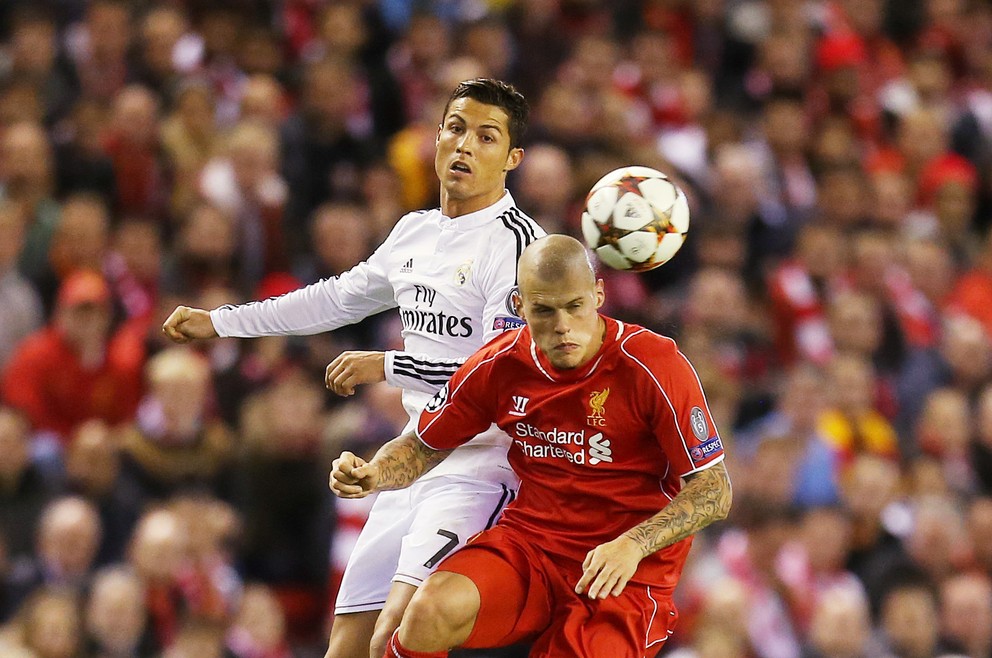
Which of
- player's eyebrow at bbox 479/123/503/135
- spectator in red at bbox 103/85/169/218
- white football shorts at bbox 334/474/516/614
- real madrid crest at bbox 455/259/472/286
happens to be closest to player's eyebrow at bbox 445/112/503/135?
player's eyebrow at bbox 479/123/503/135

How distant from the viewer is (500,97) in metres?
5.78

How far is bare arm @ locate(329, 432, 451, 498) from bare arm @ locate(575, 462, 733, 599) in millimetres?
731

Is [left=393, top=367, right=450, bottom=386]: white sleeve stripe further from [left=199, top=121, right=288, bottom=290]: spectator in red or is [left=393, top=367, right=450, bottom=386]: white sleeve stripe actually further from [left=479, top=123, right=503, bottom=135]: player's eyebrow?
[left=199, top=121, right=288, bottom=290]: spectator in red

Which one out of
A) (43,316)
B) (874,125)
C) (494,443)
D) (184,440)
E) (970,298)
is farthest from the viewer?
(874,125)

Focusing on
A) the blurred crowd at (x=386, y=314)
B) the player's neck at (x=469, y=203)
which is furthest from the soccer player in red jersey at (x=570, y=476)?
the blurred crowd at (x=386, y=314)

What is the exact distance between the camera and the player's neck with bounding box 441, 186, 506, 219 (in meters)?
5.80

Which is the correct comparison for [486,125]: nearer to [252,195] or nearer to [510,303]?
[510,303]

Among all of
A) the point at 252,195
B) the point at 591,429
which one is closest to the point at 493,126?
the point at 591,429

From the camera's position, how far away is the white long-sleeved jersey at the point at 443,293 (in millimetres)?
5613

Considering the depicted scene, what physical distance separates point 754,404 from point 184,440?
3.49 m

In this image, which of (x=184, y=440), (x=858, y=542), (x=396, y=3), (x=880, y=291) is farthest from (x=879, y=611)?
(x=396, y=3)

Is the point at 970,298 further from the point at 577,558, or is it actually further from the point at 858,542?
the point at 577,558

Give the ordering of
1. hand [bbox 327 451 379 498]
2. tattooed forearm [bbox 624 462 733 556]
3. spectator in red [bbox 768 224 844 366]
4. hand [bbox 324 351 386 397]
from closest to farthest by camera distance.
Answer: tattooed forearm [bbox 624 462 733 556], hand [bbox 327 451 379 498], hand [bbox 324 351 386 397], spectator in red [bbox 768 224 844 366]

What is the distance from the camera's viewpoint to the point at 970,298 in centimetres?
1155
